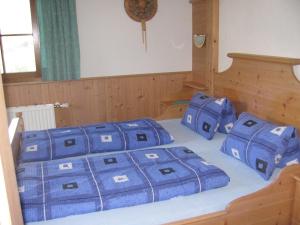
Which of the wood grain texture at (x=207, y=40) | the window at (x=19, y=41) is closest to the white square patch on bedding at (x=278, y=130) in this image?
the wood grain texture at (x=207, y=40)

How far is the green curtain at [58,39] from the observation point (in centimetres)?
310

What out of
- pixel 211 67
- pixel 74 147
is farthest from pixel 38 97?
pixel 211 67

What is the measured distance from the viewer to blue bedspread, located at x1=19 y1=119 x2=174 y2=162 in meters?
2.29

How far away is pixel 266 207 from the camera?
1814mm

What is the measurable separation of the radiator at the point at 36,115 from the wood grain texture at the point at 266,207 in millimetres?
2141

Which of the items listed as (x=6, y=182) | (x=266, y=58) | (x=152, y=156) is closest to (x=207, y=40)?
(x=266, y=58)

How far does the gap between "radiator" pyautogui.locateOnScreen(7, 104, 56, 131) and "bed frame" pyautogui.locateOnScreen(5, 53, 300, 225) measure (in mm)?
703

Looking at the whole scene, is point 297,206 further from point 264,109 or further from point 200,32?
point 200,32

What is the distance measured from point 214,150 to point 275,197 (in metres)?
0.65

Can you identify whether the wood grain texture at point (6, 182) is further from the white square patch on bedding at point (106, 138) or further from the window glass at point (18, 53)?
the window glass at point (18, 53)

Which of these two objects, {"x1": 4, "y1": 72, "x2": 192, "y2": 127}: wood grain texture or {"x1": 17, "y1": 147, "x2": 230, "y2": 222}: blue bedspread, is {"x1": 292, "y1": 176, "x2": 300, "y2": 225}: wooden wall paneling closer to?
{"x1": 17, "y1": 147, "x2": 230, "y2": 222}: blue bedspread

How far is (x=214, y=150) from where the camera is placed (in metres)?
2.40

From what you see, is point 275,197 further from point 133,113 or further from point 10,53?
point 10,53

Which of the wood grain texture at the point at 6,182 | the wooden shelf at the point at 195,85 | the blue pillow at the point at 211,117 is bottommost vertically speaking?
the blue pillow at the point at 211,117
